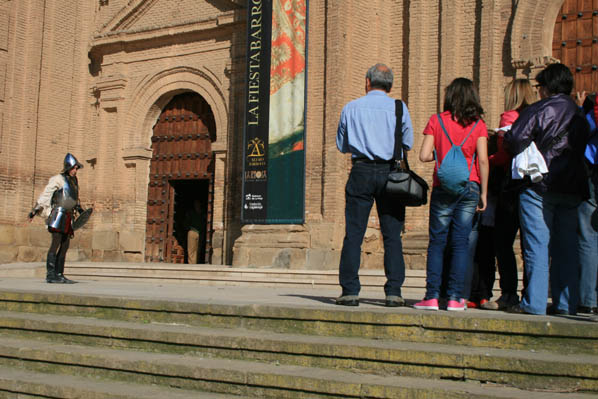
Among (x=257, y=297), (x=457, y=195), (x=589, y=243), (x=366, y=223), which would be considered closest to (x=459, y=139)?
(x=457, y=195)

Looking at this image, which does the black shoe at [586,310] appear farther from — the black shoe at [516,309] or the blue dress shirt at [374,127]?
the blue dress shirt at [374,127]

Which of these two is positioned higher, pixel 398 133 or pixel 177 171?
pixel 177 171

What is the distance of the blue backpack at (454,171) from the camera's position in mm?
5867

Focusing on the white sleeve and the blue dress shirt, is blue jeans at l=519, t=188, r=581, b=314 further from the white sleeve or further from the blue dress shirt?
the white sleeve

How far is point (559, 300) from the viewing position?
229 inches

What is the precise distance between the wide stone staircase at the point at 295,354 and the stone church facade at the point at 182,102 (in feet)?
29.8

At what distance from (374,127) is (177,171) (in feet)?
43.6

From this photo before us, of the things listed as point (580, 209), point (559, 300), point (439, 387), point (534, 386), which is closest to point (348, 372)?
point (439, 387)

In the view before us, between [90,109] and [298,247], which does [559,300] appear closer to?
[298,247]

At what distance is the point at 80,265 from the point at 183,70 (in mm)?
5587

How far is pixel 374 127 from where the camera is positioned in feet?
20.4

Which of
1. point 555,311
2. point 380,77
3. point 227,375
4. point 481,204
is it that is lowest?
point 227,375

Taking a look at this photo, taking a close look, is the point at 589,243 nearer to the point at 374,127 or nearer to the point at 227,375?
the point at 374,127

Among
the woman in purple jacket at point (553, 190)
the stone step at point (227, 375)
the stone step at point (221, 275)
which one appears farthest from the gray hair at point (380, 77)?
the stone step at point (221, 275)
